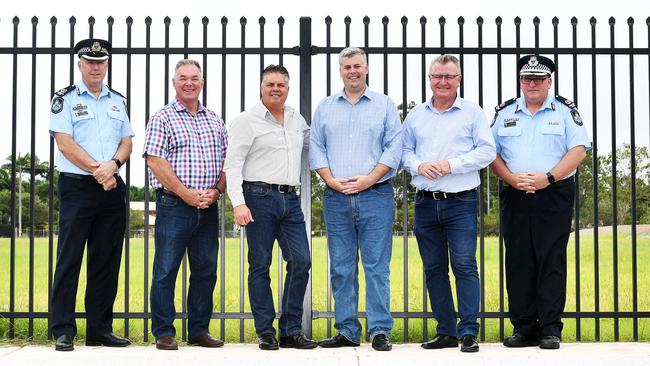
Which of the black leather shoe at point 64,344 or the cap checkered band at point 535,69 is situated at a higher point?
the cap checkered band at point 535,69

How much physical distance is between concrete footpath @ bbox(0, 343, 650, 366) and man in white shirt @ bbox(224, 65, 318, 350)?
0.25 m

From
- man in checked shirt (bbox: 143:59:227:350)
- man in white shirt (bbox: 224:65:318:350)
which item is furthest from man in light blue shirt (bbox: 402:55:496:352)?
man in checked shirt (bbox: 143:59:227:350)

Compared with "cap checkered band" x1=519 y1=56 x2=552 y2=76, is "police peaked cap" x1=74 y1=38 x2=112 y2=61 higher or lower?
higher

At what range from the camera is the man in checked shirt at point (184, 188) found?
4.82 m

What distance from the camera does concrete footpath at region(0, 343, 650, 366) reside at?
4645 millimetres

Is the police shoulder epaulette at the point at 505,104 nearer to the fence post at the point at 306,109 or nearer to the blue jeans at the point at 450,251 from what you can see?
the blue jeans at the point at 450,251

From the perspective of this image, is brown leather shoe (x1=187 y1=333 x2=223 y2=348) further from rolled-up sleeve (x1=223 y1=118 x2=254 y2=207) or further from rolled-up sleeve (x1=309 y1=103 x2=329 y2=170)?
rolled-up sleeve (x1=309 y1=103 x2=329 y2=170)

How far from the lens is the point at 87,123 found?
506 cm

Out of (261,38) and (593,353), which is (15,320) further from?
(593,353)

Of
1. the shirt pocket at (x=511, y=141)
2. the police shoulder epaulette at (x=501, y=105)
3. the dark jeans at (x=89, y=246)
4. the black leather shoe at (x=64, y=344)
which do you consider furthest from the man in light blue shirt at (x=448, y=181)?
the black leather shoe at (x=64, y=344)

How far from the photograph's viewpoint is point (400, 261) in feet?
50.8

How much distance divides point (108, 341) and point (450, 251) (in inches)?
96.4

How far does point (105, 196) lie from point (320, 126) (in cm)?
151

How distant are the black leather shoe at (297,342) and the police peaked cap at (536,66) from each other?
2.28 metres
